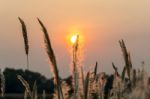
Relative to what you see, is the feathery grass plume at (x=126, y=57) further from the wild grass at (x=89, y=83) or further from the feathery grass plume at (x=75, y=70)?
the feathery grass plume at (x=75, y=70)

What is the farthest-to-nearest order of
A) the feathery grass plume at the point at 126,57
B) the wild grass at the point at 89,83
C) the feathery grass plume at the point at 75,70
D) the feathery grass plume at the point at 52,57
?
the feathery grass plume at the point at 126,57, the feathery grass plume at the point at 75,70, the feathery grass plume at the point at 52,57, the wild grass at the point at 89,83

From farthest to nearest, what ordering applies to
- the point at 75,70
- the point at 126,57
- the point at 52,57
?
1. the point at 126,57
2. the point at 75,70
3. the point at 52,57

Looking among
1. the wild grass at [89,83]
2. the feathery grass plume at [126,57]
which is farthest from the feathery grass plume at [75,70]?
the feathery grass plume at [126,57]

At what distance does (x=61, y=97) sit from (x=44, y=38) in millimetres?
465

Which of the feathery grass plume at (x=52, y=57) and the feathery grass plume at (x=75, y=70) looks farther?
the feathery grass plume at (x=75, y=70)

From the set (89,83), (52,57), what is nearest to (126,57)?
(89,83)

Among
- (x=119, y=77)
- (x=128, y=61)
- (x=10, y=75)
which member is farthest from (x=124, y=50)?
(x=10, y=75)

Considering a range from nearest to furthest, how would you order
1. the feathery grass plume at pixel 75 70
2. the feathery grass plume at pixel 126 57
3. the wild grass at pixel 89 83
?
the wild grass at pixel 89 83
the feathery grass plume at pixel 75 70
the feathery grass plume at pixel 126 57

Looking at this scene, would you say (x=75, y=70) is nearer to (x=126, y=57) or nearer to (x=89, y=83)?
(x=89, y=83)

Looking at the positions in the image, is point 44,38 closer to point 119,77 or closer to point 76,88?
point 76,88

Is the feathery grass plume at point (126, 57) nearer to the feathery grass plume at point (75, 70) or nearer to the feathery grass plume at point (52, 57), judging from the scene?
the feathery grass plume at point (75, 70)

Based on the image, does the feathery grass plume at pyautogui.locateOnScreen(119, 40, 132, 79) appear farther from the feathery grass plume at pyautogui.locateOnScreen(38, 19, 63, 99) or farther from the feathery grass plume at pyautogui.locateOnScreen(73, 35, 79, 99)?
the feathery grass plume at pyautogui.locateOnScreen(38, 19, 63, 99)

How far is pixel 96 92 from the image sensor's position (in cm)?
523

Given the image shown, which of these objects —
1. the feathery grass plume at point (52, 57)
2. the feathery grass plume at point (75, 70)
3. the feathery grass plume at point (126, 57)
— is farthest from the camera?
the feathery grass plume at point (126, 57)
